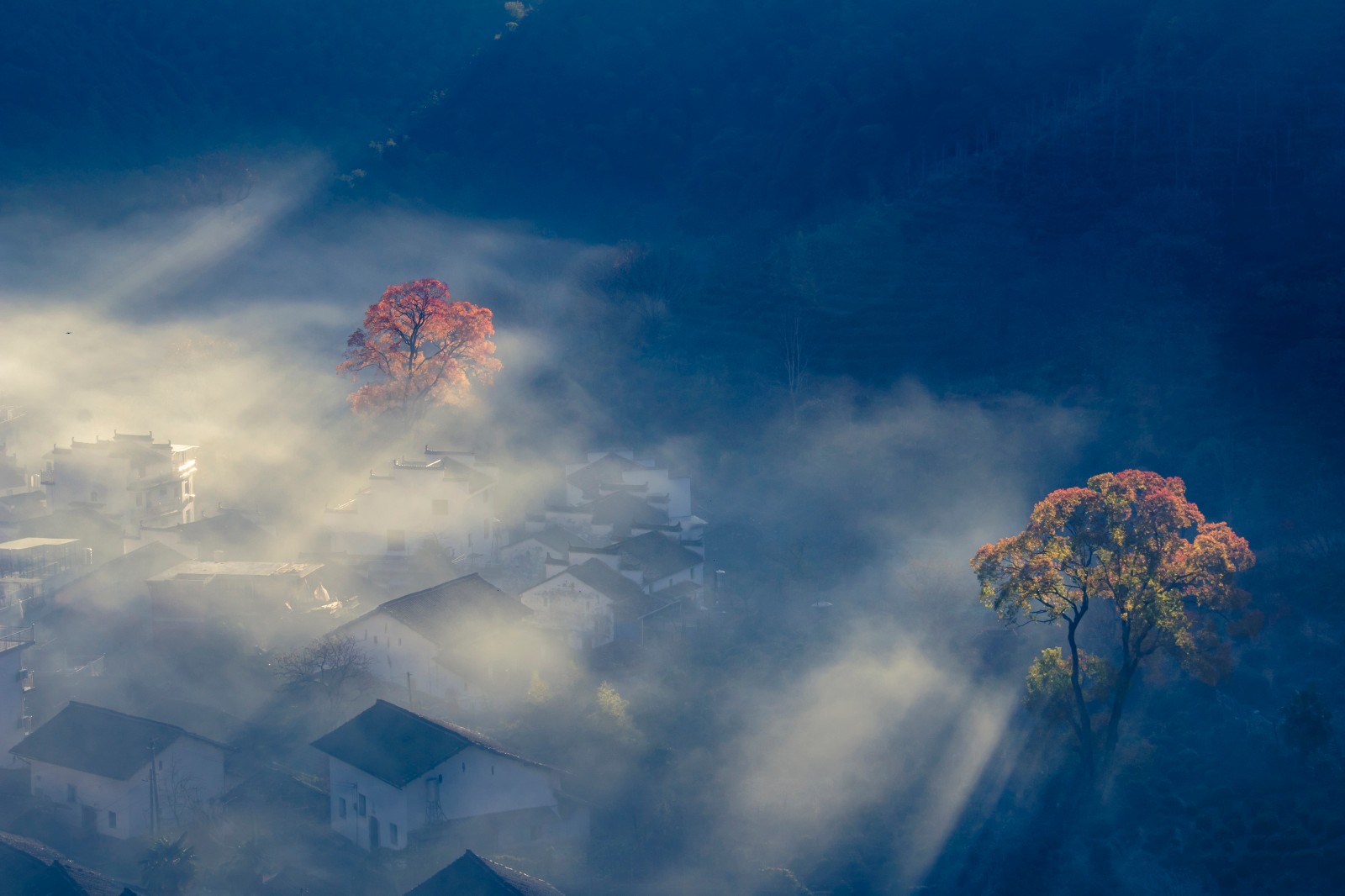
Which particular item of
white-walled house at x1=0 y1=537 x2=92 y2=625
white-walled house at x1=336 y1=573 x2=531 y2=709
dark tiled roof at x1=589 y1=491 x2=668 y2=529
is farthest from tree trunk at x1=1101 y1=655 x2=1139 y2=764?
white-walled house at x1=0 y1=537 x2=92 y2=625

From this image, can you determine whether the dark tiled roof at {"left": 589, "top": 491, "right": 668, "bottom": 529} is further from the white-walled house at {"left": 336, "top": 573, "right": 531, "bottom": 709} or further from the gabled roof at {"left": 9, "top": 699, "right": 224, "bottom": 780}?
the gabled roof at {"left": 9, "top": 699, "right": 224, "bottom": 780}

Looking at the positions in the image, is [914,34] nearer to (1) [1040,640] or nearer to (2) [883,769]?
(1) [1040,640]

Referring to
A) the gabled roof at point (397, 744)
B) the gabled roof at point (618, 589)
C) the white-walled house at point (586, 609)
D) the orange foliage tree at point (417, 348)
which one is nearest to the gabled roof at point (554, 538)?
the gabled roof at point (618, 589)

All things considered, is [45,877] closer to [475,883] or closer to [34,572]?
[475,883]

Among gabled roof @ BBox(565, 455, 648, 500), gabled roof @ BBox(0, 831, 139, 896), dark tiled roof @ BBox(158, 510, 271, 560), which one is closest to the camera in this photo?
gabled roof @ BBox(0, 831, 139, 896)

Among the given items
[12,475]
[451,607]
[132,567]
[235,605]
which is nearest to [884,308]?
[451,607]

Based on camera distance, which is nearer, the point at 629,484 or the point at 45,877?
the point at 45,877

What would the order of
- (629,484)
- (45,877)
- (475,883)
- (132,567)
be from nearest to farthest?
(475,883) → (45,877) → (132,567) → (629,484)

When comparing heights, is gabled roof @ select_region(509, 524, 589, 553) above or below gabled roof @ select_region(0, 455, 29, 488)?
above
